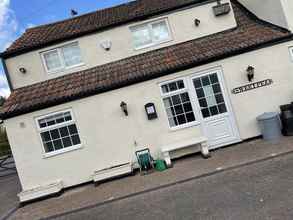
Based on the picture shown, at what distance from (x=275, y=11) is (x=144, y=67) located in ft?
18.2

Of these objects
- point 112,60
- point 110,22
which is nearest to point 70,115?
point 112,60

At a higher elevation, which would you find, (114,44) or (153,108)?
(114,44)

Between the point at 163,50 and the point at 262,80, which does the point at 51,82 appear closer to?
the point at 163,50

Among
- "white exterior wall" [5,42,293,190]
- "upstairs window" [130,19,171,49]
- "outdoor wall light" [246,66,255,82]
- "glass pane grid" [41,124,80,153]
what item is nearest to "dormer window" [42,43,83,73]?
"white exterior wall" [5,42,293,190]

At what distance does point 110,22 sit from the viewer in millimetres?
11938

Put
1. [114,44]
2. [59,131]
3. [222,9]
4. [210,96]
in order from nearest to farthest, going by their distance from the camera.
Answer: [210,96], [59,131], [222,9], [114,44]

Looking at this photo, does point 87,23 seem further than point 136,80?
Yes

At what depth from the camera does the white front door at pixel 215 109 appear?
1060 centimetres

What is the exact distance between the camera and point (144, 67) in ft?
35.6

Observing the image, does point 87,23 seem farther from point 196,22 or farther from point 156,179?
point 156,179

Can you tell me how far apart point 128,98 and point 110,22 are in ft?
11.6

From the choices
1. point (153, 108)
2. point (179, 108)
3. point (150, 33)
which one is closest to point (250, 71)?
point (179, 108)

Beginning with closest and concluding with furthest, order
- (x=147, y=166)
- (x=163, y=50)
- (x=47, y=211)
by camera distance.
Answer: (x=47, y=211) → (x=147, y=166) → (x=163, y=50)

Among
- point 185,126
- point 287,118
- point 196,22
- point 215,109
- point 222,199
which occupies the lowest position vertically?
Result: point 222,199
